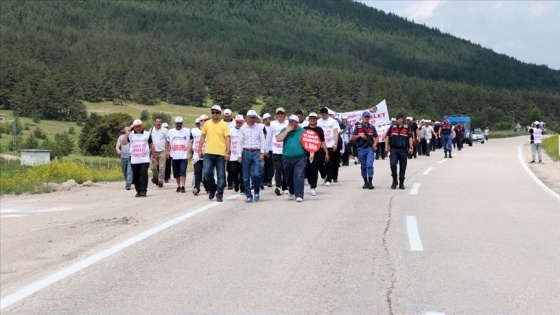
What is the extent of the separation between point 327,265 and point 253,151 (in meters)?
7.39

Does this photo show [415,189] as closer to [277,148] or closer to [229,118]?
[277,148]

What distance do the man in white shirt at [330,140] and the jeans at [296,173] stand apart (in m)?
2.68

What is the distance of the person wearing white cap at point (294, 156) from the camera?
15797 millimetres

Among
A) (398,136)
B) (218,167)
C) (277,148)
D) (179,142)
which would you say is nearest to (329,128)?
(398,136)

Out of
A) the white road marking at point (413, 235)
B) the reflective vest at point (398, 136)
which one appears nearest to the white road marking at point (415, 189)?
the reflective vest at point (398, 136)

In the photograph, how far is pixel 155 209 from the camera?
1508cm

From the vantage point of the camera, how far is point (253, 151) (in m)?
16.0

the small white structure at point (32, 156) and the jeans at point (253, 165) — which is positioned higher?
the jeans at point (253, 165)

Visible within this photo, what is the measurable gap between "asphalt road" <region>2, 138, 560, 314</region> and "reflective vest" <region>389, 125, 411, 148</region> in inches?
141

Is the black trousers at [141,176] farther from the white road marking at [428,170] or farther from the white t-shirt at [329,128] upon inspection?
the white road marking at [428,170]

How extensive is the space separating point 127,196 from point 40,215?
340cm

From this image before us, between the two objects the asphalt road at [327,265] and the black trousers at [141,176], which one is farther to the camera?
the black trousers at [141,176]

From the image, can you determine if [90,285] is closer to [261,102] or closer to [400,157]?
[400,157]

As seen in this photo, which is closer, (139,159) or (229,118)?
(229,118)
